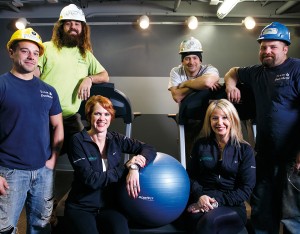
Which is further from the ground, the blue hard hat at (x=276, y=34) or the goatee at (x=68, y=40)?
the goatee at (x=68, y=40)

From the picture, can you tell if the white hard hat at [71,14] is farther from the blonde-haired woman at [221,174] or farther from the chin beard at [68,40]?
the blonde-haired woman at [221,174]

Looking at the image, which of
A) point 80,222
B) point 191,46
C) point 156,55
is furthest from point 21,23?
point 80,222

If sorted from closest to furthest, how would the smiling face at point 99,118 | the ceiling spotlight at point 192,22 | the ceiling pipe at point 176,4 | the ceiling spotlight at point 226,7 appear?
the smiling face at point 99,118 → the ceiling spotlight at point 226,7 → the ceiling pipe at point 176,4 → the ceiling spotlight at point 192,22

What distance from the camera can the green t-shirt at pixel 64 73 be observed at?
103 inches

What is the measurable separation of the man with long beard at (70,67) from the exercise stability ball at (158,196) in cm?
84

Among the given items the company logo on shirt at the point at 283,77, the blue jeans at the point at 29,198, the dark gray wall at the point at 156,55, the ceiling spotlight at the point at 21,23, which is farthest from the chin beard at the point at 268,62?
the ceiling spotlight at the point at 21,23

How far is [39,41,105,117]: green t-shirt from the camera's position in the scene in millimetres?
2615

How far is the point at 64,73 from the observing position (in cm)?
263

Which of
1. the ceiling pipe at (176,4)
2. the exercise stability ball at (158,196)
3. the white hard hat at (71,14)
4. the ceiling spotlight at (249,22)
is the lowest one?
the exercise stability ball at (158,196)

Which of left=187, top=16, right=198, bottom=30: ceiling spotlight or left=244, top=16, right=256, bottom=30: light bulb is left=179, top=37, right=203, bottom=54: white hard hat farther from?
left=244, top=16, right=256, bottom=30: light bulb

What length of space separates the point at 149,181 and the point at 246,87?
1.30 meters

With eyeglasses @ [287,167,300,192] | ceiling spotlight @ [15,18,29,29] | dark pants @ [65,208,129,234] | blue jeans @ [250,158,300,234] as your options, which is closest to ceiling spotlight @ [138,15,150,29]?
ceiling spotlight @ [15,18,29,29]

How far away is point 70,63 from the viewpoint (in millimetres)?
2682

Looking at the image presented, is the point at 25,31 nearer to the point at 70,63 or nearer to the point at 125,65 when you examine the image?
Answer: the point at 70,63
